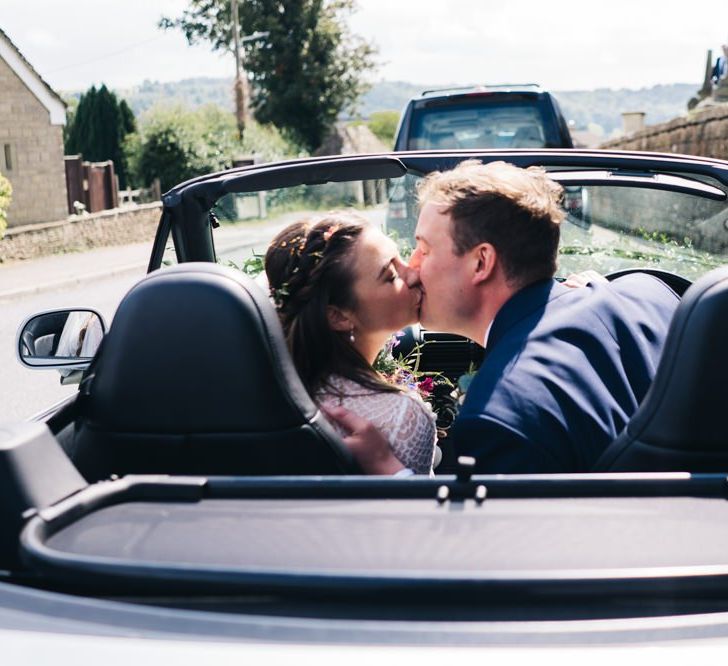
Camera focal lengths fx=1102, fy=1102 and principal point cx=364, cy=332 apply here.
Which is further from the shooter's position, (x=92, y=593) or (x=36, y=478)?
(x=36, y=478)

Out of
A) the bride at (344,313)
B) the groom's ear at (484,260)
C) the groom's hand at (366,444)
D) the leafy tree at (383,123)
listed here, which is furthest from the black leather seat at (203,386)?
the leafy tree at (383,123)

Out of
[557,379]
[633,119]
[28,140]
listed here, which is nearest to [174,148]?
[28,140]

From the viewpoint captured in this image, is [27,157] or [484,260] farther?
[27,157]

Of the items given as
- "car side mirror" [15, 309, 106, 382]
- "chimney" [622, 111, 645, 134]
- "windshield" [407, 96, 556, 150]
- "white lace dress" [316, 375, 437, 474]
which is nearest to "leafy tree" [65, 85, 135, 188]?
"chimney" [622, 111, 645, 134]

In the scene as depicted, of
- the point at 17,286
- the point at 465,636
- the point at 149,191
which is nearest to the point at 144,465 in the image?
the point at 465,636

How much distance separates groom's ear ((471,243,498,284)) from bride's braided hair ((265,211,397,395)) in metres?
0.27

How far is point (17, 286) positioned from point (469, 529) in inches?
674

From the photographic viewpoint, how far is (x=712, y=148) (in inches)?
570

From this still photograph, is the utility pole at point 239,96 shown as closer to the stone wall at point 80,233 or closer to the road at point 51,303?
the stone wall at point 80,233

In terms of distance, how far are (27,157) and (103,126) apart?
65.1 ft

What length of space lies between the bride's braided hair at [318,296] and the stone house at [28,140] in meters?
27.3

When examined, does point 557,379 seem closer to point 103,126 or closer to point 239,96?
point 239,96

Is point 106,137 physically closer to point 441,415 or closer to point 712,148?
point 712,148

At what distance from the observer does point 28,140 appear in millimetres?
29438
